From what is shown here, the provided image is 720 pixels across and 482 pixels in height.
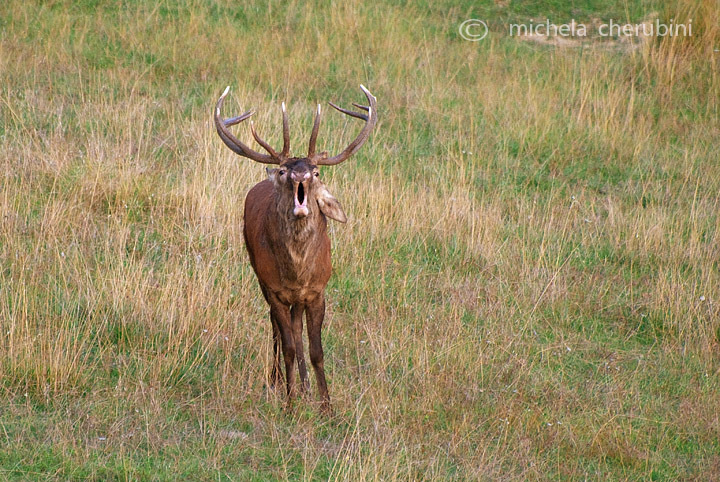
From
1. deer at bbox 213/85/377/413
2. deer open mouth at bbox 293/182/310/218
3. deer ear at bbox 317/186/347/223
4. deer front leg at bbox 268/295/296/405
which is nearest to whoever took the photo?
deer open mouth at bbox 293/182/310/218

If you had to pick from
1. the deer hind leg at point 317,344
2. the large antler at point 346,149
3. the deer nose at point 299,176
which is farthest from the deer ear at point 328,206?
the deer hind leg at point 317,344

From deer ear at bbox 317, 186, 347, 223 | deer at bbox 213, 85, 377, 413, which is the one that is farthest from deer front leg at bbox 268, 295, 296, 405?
deer ear at bbox 317, 186, 347, 223

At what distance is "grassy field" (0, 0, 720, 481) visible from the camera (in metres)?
A: 5.71

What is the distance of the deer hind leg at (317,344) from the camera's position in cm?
597

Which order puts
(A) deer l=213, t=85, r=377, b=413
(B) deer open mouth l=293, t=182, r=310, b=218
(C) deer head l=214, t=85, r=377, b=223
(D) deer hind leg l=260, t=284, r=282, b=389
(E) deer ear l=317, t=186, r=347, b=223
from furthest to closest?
1. (D) deer hind leg l=260, t=284, r=282, b=389
2. (E) deer ear l=317, t=186, r=347, b=223
3. (A) deer l=213, t=85, r=377, b=413
4. (C) deer head l=214, t=85, r=377, b=223
5. (B) deer open mouth l=293, t=182, r=310, b=218

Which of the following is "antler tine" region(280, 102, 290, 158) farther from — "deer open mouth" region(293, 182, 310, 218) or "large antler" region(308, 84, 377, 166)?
"deer open mouth" region(293, 182, 310, 218)

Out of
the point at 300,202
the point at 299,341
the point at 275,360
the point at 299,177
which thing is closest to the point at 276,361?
the point at 275,360

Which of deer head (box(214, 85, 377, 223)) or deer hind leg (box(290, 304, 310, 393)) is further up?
deer head (box(214, 85, 377, 223))

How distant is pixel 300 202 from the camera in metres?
5.49

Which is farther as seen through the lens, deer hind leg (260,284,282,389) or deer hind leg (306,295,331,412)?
deer hind leg (260,284,282,389)

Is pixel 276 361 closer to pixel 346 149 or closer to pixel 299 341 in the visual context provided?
pixel 299 341

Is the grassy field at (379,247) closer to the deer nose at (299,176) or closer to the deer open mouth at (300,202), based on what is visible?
the deer open mouth at (300,202)

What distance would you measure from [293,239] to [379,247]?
2568mm

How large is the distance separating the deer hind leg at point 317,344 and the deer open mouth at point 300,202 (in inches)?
29.4
